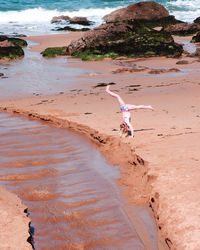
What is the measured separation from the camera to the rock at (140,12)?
33.6m

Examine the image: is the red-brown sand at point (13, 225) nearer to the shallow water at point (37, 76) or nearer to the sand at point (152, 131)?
the sand at point (152, 131)

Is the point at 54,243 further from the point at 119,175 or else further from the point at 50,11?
the point at 50,11

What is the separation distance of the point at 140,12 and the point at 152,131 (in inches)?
1182

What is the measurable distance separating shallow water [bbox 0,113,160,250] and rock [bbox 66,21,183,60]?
11.8m

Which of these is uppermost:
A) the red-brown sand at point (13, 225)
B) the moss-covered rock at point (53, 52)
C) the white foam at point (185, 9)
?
the white foam at point (185, 9)

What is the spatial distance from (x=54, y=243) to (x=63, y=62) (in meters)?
14.0

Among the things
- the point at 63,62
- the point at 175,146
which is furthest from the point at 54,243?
the point at 63,62

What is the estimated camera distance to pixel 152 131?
697 cm

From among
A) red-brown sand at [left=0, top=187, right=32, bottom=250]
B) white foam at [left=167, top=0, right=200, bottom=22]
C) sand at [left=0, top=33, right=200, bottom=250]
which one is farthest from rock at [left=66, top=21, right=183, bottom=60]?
white foam at [left=167, top=0, right=200, bottom=22]

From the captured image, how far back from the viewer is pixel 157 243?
404 centimetres

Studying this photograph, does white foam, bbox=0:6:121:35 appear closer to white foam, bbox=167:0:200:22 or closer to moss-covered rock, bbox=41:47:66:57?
white foam, bbox=167:0:200:22

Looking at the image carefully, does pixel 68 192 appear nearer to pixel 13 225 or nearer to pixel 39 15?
pixel 13 225

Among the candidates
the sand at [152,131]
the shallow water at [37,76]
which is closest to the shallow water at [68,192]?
the sand at [152,131]

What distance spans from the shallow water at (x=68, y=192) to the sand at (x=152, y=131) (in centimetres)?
25
